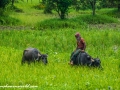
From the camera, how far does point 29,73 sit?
38.9 feet

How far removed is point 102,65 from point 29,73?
3.16 meters

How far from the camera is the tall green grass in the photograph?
408 inches

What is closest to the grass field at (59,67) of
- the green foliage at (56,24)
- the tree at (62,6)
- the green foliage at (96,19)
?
the green foliage at (56,24)

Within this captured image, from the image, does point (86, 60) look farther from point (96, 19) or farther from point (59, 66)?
point (96, 19)

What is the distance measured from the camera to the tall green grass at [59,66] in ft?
34.0

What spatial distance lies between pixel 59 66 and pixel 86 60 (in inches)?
38.0

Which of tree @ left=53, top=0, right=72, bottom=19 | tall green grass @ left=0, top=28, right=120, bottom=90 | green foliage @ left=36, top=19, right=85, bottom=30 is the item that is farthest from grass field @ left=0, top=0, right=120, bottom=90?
tree @ left=53, top=0, right=72, bottom=19

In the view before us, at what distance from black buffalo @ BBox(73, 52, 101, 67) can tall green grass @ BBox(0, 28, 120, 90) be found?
0.28m

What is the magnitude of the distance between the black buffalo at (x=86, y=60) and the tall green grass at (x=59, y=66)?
0.28 m

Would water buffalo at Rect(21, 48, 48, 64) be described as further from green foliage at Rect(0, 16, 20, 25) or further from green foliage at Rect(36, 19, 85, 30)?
green foliage at Rect(0, 16, 20, 25)

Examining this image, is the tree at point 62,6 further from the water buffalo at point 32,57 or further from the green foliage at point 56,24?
the water buffalo at point 32,57

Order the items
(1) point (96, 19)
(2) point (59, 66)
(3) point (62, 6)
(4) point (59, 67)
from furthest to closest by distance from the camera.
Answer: (1) point (96, 19) < (3) point (62, 6) < (2) point (59, 66) < (4) point (59, 67)

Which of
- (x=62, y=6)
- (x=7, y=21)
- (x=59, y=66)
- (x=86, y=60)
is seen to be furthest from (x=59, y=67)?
(x=7, y=21)

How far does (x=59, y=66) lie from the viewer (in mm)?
13195
